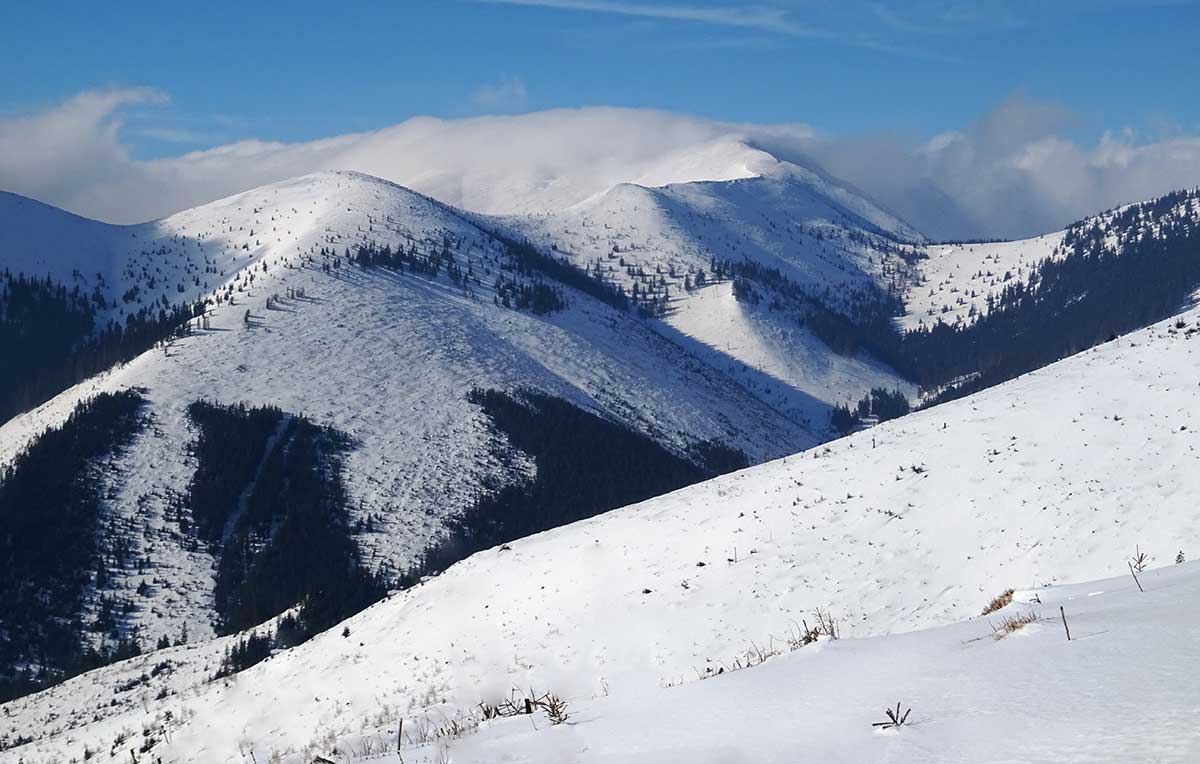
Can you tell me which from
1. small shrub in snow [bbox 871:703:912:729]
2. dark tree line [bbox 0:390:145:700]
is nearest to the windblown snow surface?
dark tree line [bbox 0:390:145:700]

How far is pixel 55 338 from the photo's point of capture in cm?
18675

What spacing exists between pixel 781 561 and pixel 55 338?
20156cm

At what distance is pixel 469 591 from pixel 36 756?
21283mm

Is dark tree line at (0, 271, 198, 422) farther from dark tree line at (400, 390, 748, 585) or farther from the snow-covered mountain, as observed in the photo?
dark tree line at (400, 390, 748, 585)

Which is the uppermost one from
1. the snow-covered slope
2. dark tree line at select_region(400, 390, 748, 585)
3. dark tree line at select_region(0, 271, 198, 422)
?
dark tree line at select_region(0, 271, 198, 422)

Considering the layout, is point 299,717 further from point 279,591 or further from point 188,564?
point 188,564

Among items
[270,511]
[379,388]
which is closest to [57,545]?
[270,511]

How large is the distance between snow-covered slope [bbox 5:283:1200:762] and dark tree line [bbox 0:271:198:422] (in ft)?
425

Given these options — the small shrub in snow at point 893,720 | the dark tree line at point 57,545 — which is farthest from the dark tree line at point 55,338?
the small shrub in snow at point 893,720

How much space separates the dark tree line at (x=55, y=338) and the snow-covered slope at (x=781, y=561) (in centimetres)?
12952

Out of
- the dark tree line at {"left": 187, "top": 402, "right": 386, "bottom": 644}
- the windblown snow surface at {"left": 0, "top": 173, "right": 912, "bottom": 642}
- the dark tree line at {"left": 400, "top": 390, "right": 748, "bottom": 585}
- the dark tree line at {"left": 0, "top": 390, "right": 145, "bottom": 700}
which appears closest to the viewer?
the dark tree line at {"left": 0, "top": 390, "right": 145, "bottom": 700}

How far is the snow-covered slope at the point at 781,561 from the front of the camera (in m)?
21.6

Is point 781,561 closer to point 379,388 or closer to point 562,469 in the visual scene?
point 562,469

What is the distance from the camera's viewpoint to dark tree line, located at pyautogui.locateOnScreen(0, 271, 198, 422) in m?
147
